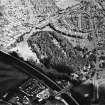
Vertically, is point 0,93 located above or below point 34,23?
below

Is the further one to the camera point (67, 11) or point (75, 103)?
point (67, 11)

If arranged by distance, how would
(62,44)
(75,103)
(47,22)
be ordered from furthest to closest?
(47,22), (62,44), (75,103)

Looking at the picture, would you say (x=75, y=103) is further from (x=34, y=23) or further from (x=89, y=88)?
(x=34, y=23)

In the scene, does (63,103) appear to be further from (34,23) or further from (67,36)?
(34,23)

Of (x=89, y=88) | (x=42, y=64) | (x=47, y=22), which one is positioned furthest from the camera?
(x=47, y=22)

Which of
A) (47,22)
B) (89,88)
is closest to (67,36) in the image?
(47,22)

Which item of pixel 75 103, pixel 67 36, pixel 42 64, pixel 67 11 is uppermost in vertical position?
pixel 67 11
